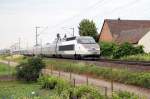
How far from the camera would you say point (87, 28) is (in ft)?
289

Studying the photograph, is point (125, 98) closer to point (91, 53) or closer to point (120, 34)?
point (91, 53)

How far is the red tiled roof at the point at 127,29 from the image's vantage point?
73938mm

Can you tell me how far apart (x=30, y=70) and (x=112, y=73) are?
9788 mm

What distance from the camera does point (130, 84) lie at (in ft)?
86.5

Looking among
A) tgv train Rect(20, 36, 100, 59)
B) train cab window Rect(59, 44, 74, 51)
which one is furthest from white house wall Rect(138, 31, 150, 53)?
tgv train Rect(20, 36, 100, 59)

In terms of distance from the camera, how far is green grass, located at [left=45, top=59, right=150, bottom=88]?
82.3ft

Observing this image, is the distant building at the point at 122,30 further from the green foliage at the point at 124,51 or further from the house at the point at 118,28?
the green foliage at the point at 124,51

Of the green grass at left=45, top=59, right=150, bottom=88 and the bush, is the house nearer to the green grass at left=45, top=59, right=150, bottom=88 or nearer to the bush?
the green grass at left=45, top=59, right=150, bottom=88

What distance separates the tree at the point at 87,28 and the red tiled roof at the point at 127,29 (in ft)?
10.5

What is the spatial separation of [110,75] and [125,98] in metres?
11.9

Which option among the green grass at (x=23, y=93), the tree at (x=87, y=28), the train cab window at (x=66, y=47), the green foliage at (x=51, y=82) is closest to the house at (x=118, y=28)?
the tree at (x=87, y=28)

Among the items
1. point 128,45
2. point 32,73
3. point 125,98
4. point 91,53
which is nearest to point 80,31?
point 128,45

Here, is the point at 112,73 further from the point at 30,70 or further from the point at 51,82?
the point at 30,70

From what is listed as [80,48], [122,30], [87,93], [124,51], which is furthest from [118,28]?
[87,93]
